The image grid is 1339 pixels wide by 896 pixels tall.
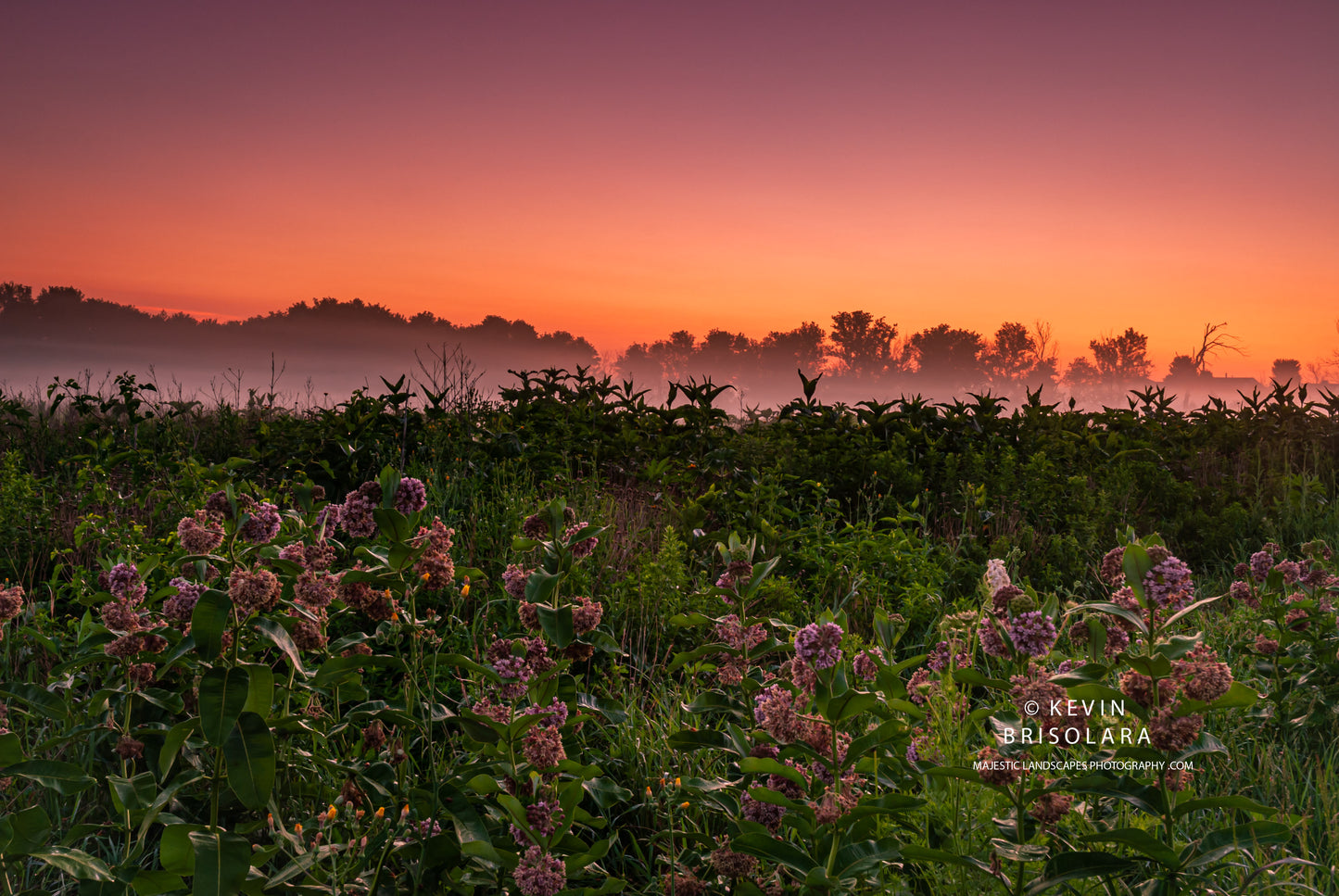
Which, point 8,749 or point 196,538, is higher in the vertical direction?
point 196,538

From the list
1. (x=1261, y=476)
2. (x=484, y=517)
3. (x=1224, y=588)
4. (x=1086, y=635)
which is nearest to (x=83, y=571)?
(x=484, y=517)

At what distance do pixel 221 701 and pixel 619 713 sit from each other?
113 cm

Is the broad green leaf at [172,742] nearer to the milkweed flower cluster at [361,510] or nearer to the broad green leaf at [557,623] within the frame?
the milkweed flower cluster at [361,510]

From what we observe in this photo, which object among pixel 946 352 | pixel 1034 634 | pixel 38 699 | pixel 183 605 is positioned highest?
pixel 946 352

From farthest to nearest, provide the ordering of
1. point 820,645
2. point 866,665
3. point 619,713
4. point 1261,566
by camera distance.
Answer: point 1261,566 → point 619,713 → point 866,665 → point 820,645

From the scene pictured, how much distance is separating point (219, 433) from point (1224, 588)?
404 inches

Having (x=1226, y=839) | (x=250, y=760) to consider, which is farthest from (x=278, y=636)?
(x=1226, y=839)

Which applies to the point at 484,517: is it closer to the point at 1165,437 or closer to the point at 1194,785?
the point at 1194,785

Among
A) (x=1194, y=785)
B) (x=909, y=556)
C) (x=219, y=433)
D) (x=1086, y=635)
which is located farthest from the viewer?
(x=219, y=433)

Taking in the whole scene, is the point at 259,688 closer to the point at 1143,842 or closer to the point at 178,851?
the point at 178,851

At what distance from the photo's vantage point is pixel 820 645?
6.23ft

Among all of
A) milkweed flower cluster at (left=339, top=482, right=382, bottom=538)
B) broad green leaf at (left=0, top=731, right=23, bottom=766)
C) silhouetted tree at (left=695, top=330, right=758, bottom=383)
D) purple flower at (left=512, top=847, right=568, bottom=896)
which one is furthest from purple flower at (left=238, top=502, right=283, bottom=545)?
silhouetted tree at (left=695, top=330, right=758, bottom=383)

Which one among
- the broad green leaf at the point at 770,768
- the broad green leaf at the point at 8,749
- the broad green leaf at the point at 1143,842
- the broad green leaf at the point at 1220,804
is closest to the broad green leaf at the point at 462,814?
the broad green leaf at the point at 770,768

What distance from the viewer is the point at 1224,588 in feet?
20.8
